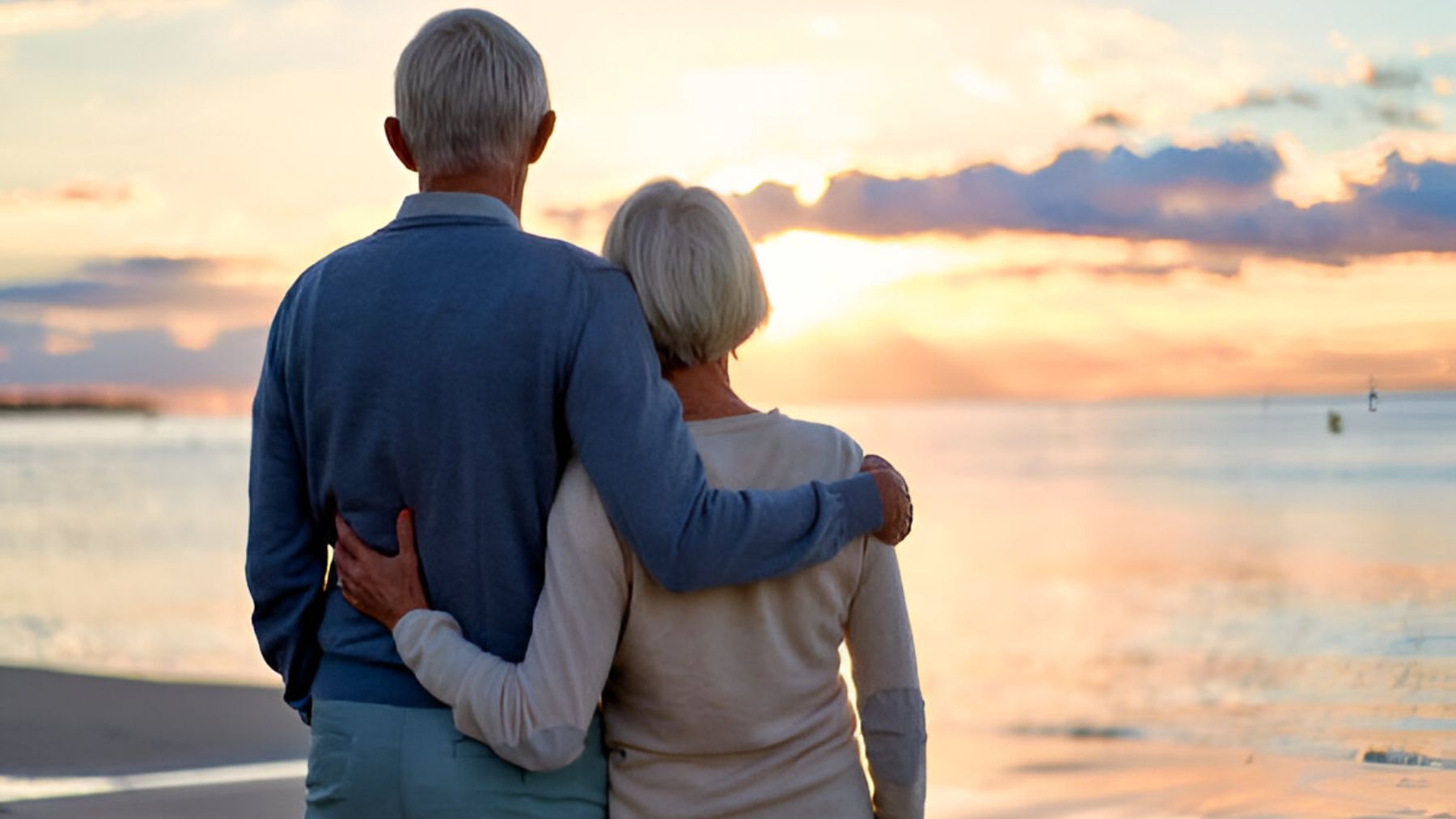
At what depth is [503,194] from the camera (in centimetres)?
212

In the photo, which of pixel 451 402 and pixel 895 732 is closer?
pixel 451 402

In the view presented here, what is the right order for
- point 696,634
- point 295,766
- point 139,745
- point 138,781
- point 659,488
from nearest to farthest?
point 659,488 < point 696,634 < point 138,781 < point 295,766 < point 139,745

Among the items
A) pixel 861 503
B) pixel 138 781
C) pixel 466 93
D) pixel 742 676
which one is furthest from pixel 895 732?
pixel 138 781

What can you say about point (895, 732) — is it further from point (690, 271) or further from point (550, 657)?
point (690, 271)

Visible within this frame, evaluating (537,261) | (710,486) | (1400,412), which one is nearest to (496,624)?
(710,486)

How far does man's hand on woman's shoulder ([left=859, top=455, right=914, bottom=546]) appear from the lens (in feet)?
6.81

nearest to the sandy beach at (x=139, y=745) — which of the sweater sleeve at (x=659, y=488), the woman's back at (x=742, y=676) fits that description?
the woman's back at (x=742, y=676)

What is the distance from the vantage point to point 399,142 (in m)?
2.16

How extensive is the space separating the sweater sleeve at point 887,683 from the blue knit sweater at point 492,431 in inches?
5.0

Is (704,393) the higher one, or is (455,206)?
(455,206)

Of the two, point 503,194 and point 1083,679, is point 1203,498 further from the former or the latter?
point 503,194

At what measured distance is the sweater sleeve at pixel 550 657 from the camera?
1.96 meters

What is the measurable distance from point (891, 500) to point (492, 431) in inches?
21.9

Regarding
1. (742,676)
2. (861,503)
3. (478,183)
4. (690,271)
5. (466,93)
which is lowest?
(742,676)
